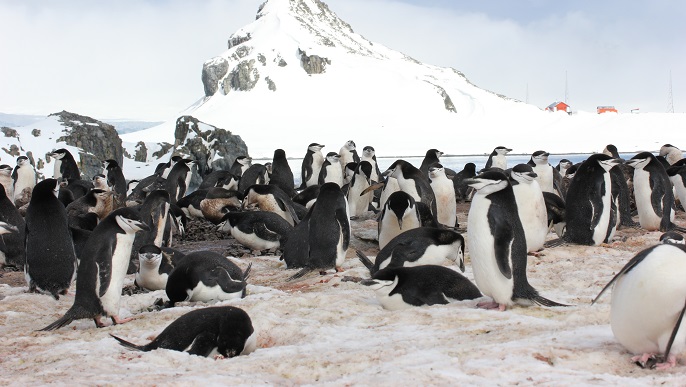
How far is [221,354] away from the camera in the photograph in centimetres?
399

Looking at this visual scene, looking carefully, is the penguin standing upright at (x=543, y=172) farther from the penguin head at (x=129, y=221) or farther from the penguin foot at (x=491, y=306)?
the penguin head at (x=129, y=221)

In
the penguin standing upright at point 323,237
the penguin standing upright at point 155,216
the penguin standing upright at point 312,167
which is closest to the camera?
the penguin standing upright at point 323,237

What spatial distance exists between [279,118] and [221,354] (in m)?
83.7

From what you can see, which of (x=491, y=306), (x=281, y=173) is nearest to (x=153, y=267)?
(x=491, y=306)

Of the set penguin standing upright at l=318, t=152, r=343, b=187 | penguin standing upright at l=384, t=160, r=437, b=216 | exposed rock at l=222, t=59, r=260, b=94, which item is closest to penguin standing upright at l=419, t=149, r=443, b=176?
penguin standing upright at l=318, t=152, r=343, b=187

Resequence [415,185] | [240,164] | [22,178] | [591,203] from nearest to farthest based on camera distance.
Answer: [591,203] < [415,185] < [22,178] < [240,164]

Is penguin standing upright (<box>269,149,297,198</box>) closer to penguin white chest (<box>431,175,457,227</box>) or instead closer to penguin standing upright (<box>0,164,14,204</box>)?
penguin white chest (<box>431,175,457,227</box>)

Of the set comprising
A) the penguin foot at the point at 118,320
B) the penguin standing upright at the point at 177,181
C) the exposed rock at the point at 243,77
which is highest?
the exposed rock at the point at 243,77

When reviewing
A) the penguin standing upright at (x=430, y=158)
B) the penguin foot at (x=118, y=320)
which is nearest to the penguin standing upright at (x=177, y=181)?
the penguin standing upright at (x=430, y=158)

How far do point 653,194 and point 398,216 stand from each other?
3.48m

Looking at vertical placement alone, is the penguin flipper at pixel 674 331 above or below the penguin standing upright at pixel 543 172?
below

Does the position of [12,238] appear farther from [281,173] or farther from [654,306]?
[281,173]

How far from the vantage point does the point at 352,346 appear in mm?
3926

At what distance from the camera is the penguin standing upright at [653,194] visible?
8.70m
